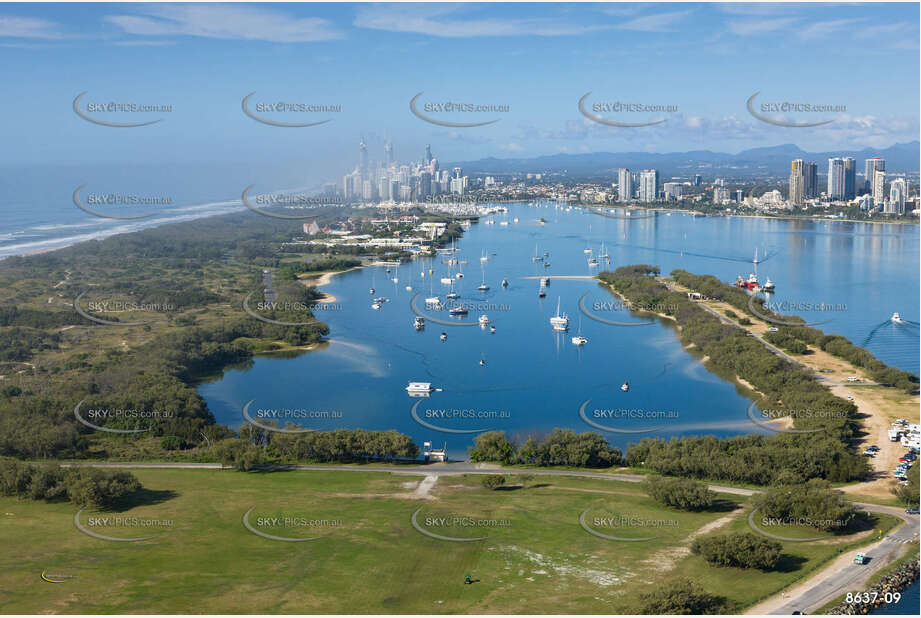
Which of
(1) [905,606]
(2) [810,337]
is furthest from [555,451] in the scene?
(2) [810,337]

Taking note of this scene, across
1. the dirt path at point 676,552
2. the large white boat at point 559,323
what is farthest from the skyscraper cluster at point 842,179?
the dirt path at point 676,552

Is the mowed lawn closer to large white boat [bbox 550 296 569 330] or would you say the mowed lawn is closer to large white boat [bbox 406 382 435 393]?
large white boat [bbox 406 382 435 393]

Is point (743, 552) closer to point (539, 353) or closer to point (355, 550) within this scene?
point (355, 550)

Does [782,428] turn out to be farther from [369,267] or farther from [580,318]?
[369,267]

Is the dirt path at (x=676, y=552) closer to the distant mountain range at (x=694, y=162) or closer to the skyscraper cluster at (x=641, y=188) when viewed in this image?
the skyscraper cluster at (x=641, y=188)

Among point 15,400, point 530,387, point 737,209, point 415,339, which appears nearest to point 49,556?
point 15,400

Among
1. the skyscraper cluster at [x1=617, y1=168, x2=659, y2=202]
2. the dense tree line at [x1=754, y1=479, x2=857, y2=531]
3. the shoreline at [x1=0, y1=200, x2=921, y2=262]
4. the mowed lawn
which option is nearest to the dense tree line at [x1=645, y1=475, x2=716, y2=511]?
the mowed lawn
